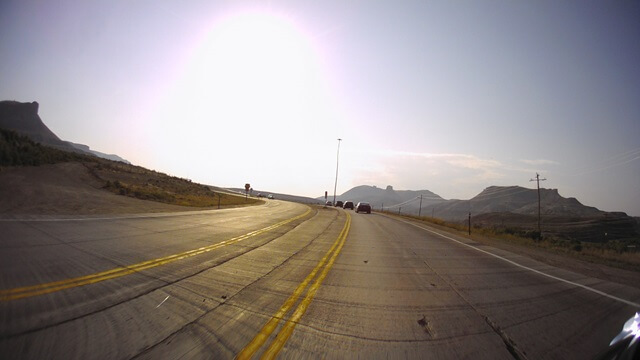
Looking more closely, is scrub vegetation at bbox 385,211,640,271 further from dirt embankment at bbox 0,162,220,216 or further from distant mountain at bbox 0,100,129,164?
distant mountain at bbox 0,100,129,164

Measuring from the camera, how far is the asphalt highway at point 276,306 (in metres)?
3.07

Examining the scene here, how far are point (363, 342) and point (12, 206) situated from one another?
62.2 feet

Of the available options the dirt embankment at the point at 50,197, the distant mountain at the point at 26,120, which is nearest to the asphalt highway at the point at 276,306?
the dirt embankment at the point at 50,197

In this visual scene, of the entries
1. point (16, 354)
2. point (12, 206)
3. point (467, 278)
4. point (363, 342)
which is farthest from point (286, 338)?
point (12, 206)

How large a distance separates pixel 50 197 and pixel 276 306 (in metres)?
20.3

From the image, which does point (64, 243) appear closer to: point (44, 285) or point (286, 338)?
point (44, 285)

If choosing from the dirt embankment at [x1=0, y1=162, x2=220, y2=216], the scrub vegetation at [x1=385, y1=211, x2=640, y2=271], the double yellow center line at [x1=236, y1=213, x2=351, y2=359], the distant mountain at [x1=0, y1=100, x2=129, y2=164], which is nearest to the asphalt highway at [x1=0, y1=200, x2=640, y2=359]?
the double yellow center line at [x1=236, y1=213, x2=351, y2=359]

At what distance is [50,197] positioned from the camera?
17.3m

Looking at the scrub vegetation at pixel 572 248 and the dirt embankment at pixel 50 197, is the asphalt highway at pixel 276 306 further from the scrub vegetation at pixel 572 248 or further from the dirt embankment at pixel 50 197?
the dirt embankment at pixel 50 197

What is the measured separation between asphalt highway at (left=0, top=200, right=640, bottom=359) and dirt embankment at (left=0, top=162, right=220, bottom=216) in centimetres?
791

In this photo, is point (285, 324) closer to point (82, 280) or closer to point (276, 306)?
point (276, 306)

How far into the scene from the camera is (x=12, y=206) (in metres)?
14.1

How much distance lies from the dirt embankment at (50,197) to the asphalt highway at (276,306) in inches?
311

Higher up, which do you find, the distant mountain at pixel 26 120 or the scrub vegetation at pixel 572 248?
the distant mountain at pixel 26 120
